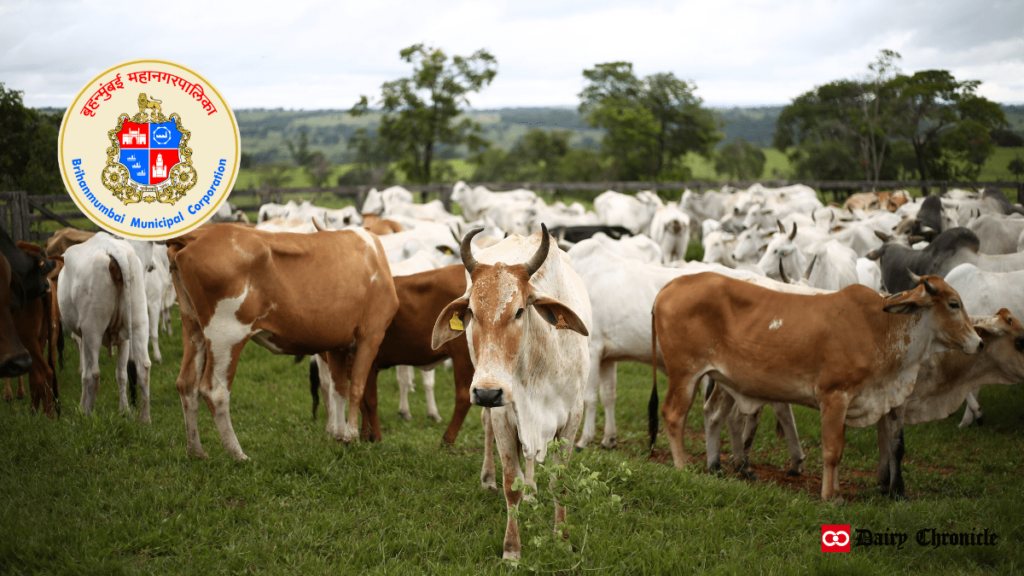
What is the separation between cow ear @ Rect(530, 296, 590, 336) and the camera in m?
3.97

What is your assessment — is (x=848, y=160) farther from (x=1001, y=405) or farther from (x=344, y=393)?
(x=344, y=393)

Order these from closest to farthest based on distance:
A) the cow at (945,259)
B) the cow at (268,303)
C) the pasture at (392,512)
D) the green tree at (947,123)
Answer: the pasture at (392,512) < the cow at (268,303) < the cow at (945,259) < the green tree at (947,123)

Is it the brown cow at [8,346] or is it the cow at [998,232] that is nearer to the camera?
the brown cow at [8,346]

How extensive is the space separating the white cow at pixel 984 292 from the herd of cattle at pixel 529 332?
0.02 m

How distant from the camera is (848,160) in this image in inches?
1604

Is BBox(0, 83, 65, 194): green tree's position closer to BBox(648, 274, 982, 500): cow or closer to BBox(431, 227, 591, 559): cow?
BBox(431, 227, 591, 559): cow

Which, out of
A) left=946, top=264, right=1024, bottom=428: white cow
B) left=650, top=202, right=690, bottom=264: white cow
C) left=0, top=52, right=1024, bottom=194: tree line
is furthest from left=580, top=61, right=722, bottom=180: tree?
left=946, top=264, right=1024, bottom=428: white cow

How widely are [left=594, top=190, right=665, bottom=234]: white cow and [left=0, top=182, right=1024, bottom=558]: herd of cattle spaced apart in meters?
12.5

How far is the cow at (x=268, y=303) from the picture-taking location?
504 cm

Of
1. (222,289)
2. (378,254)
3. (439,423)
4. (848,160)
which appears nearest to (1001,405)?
(439,423)

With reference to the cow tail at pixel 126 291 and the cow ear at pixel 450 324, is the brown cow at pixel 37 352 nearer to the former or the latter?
the cow tail at pixel 126 291

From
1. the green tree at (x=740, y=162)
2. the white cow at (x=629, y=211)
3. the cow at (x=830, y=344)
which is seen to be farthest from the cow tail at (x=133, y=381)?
the green tree at (x=740, y=162)

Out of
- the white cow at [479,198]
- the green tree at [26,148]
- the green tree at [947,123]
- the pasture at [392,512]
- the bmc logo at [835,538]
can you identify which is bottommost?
the bmc logo at [835,538]

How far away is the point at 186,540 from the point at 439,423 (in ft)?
15.3
